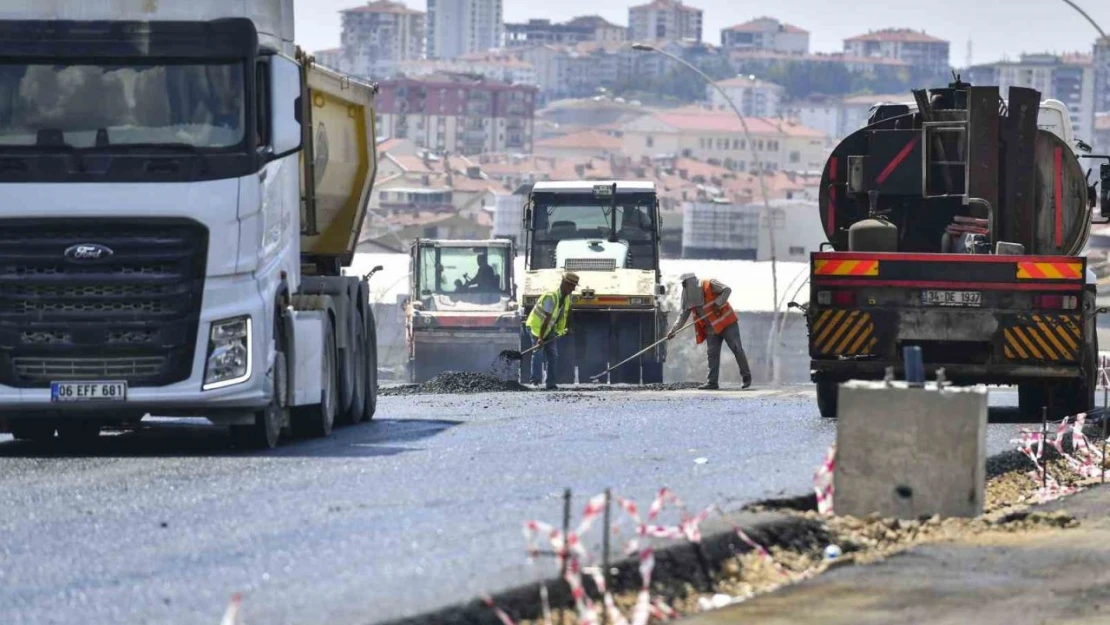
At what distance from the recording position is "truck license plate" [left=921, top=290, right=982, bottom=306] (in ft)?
57.5

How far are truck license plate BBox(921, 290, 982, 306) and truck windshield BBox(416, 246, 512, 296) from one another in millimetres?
24782

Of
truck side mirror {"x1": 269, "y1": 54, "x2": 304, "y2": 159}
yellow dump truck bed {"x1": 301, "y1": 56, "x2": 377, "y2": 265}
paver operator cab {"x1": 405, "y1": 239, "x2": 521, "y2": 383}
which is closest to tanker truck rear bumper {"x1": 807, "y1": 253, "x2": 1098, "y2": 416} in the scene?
yellow dump truck bed {"x1": 301, "y1": 56, "x2": 377, "y2": 265}

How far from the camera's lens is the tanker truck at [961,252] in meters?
17.5

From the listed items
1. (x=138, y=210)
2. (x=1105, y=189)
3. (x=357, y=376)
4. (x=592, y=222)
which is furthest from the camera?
(x=592, y=222)

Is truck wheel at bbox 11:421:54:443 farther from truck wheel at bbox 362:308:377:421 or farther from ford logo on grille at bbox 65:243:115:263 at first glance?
truck wheel at bbox 362:308:377:421

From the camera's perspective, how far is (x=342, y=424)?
1784 cm

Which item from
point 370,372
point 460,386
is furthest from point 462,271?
point 370,372

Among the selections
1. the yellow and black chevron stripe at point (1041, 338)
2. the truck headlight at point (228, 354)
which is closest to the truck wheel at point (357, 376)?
the truck headlight at point (228, 354)

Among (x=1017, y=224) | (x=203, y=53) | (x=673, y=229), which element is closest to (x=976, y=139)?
(x=1017, y=224)

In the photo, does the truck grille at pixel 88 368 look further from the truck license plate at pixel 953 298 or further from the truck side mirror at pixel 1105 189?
the truck side mirror at pixel 1105 189

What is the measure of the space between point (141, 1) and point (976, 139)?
24.2 feet

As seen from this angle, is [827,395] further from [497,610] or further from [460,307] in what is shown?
[460,307]

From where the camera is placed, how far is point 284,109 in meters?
14.1

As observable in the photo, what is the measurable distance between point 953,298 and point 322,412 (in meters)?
5.22
